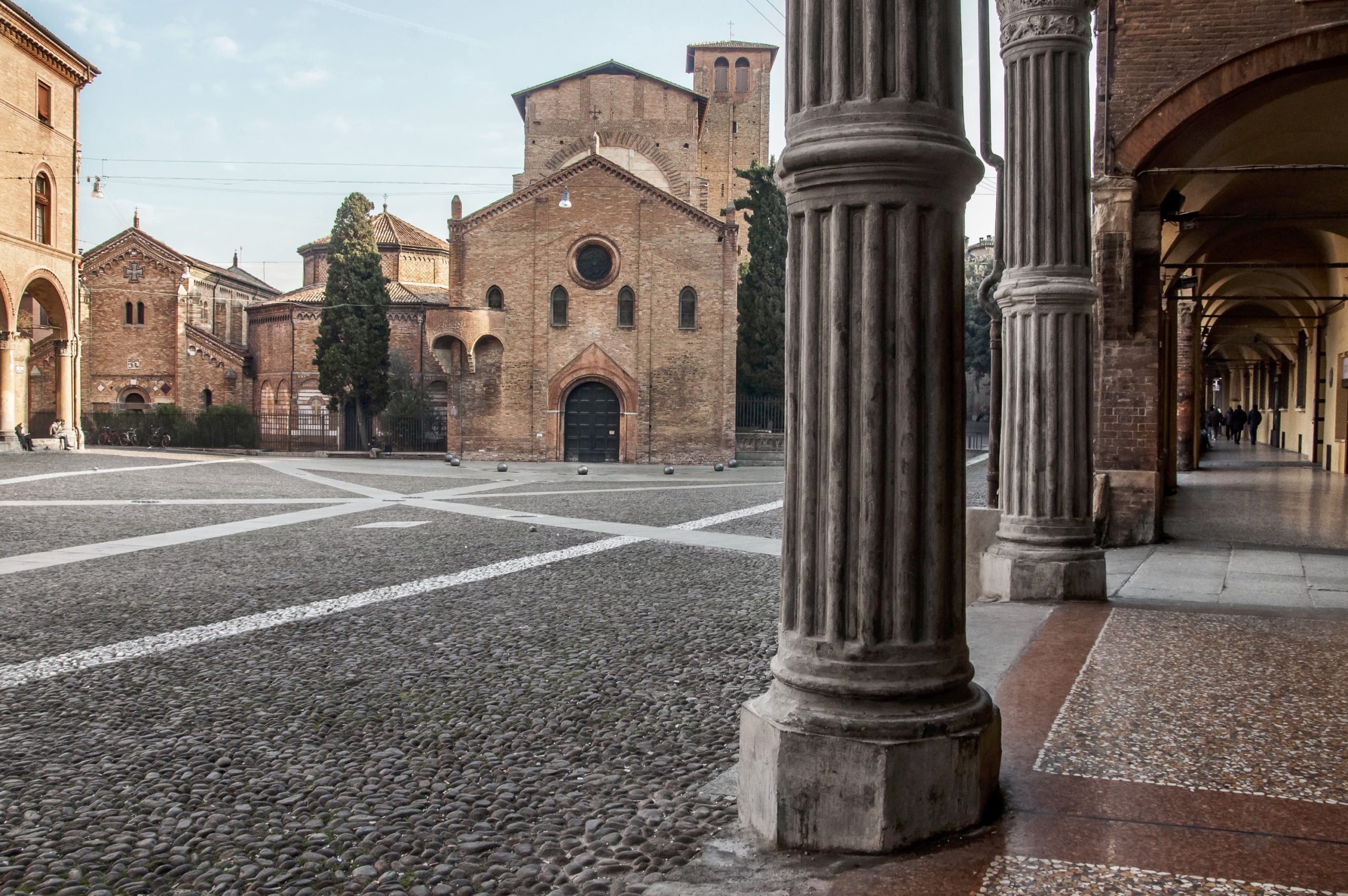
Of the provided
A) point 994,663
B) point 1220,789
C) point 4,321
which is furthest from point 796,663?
point 4,321

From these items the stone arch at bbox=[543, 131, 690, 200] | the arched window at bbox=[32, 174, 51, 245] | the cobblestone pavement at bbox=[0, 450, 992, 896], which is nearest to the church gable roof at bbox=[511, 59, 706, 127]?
the stone arch at bbox=[543, 131, 690, 200]

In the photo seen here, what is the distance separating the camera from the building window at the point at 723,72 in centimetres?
4716

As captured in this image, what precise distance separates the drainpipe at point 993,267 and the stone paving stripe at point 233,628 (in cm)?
334

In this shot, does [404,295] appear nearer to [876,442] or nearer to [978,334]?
[978,334]

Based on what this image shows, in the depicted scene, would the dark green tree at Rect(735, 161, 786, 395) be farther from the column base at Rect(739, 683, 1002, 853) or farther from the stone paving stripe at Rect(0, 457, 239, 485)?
the column base at Rect(739, 683, 1002, 853)

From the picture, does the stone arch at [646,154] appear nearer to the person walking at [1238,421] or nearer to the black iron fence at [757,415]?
the black iron fence at [757,415]

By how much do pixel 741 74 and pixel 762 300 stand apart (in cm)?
1794

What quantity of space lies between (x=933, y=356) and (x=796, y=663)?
0.80m

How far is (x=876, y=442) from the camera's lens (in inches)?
94.6

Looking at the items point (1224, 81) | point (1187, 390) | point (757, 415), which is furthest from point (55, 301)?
point (1224, 81)

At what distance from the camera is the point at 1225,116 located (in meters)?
8.67

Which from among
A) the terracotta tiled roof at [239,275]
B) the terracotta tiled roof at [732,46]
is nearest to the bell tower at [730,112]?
the terracotta tiled roof at [732,46]

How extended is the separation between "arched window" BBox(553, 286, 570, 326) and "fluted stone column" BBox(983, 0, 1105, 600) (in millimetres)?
27079

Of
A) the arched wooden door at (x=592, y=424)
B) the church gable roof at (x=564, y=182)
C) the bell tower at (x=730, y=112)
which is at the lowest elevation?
the arched wooden door at (x=592, y=424)
